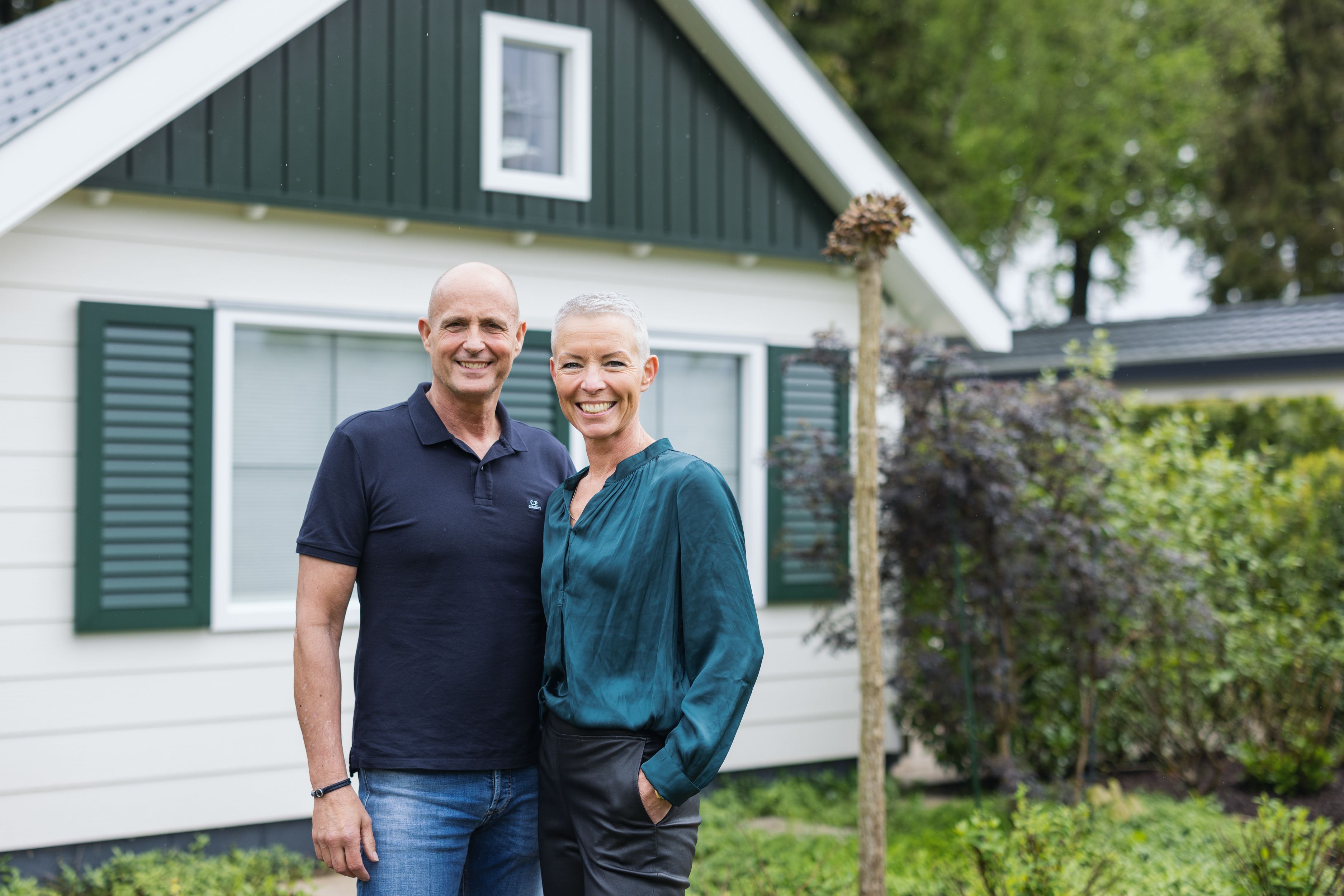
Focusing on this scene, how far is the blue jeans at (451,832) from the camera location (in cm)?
239

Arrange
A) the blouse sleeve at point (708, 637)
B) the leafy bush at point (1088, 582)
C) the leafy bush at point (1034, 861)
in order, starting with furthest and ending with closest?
the leafy bush at point (1088, 582), the leafy bush at point (1034, 861), the blouse sleeve at point (708, 637)

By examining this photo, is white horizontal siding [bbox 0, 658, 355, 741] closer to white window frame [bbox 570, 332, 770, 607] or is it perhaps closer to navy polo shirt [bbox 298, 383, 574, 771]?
white window frame [bbox 570, 332, 770, 607]

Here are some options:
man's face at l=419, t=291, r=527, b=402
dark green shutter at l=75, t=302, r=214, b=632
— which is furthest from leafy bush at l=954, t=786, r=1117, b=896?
dark green shutter at l=75, t=302, r=214, b=632

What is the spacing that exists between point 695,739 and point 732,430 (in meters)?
4.72

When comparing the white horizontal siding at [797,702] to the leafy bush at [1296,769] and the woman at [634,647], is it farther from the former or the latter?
the woman at [634,647]

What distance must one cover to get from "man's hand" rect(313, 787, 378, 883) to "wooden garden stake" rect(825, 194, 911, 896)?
2.43m

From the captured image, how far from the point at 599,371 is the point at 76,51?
458 centimetres

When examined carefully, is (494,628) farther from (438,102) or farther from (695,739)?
(438,102)

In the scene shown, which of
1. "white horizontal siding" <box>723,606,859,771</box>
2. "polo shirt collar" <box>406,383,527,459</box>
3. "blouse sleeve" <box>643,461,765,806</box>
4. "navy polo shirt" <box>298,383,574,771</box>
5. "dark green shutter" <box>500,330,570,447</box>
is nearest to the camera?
"blouse sleeve" <box>643,461,765,806</box>

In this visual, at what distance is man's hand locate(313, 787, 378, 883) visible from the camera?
7.66 feet

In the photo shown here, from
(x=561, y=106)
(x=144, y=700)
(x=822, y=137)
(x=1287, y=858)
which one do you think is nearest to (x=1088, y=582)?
(x=1287, y=858)

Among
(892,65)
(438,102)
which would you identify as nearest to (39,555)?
(438,102)

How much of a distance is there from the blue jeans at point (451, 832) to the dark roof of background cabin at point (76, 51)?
341cm

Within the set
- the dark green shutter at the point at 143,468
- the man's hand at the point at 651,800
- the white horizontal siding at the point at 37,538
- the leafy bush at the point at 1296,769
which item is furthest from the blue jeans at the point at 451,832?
the leafy bush at the point at 1296,769
